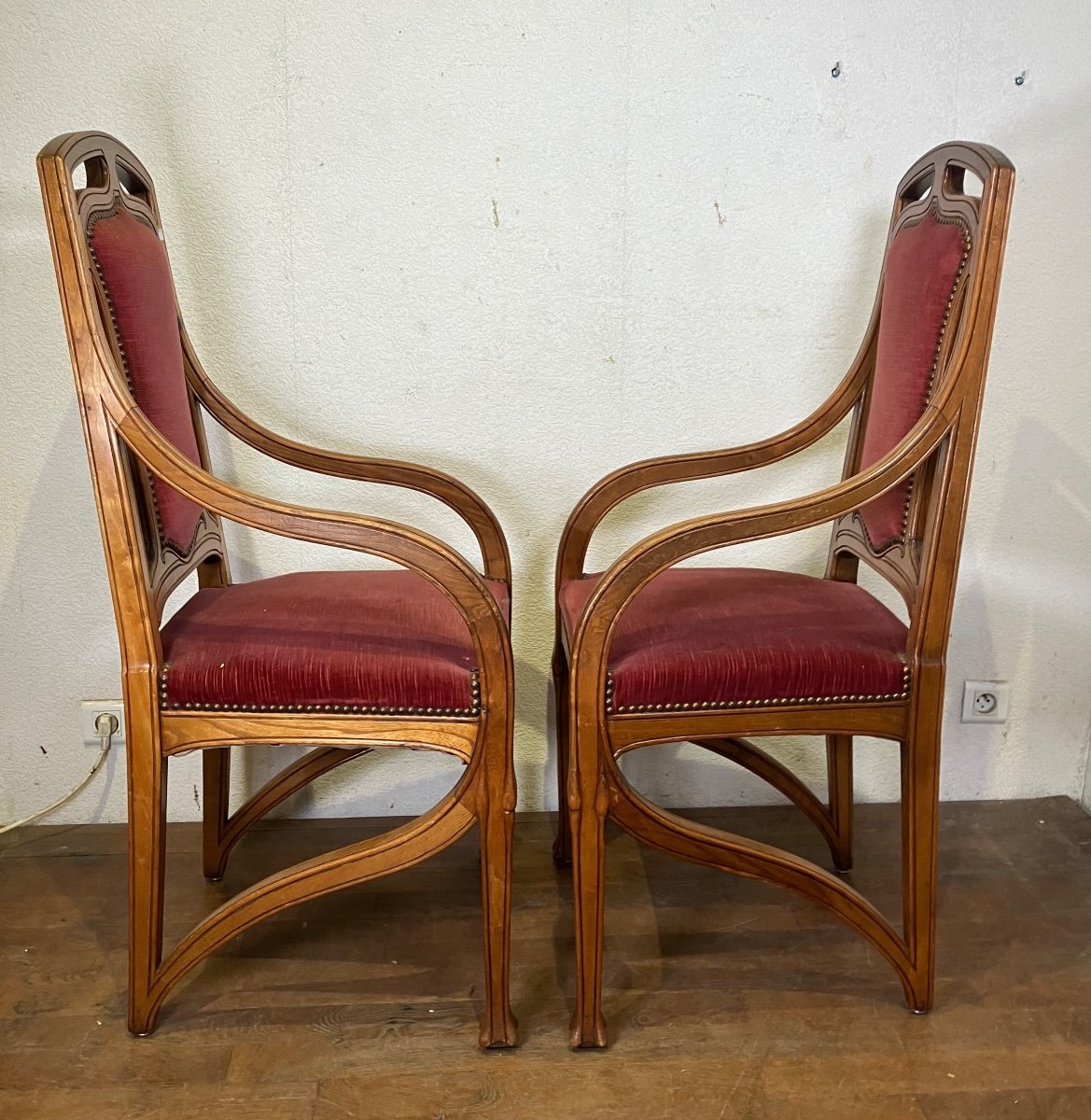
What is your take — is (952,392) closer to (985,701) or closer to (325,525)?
(325,525)

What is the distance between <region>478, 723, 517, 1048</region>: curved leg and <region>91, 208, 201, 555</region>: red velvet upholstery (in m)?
0.54

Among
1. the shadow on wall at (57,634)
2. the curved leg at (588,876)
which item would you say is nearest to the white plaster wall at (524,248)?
the shadow on wall at (57,634)

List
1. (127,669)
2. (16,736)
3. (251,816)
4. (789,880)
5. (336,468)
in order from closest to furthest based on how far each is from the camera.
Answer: (127,669)
(789,880)
(336,468)
(251,816)
(16,736)

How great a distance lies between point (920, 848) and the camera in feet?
4.68

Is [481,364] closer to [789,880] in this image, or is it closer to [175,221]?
[175,221]

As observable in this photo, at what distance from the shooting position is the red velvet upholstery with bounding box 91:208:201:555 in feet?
A: 4.44

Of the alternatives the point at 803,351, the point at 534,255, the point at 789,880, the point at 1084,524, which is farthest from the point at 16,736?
the point at 1084,524

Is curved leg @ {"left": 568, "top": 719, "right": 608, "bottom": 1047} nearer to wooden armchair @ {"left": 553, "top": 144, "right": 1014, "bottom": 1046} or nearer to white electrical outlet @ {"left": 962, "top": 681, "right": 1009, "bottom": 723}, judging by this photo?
wooden armchair @ {"left": 553, "top": 144, "right": 1014, "bottom": 1046}

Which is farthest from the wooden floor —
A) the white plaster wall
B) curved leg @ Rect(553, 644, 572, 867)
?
the white plaster wall

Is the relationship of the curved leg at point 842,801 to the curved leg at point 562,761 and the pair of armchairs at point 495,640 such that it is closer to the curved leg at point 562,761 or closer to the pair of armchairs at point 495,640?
the pair of armchairs at point 495,640

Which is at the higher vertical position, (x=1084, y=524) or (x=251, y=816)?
(x=1084, y=524)

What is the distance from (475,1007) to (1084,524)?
1406 mm

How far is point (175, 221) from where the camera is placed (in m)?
1.78

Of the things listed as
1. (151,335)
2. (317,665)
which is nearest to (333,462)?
(151,335)
